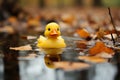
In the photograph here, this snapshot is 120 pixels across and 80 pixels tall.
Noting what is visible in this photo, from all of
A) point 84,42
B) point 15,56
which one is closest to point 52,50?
point 15,56

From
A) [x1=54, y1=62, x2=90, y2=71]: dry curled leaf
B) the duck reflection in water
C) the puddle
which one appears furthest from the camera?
the duck reflection in water

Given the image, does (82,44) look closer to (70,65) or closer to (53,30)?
(53,30)

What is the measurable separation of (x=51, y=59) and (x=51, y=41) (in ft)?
1.40

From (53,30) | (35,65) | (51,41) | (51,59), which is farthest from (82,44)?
(35,65)

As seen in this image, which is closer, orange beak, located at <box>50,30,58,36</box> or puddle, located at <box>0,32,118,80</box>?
puddle, located at <box>0,32,118,80</box>

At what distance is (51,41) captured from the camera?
11.3ft

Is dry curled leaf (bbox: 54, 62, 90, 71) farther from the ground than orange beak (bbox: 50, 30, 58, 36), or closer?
closer

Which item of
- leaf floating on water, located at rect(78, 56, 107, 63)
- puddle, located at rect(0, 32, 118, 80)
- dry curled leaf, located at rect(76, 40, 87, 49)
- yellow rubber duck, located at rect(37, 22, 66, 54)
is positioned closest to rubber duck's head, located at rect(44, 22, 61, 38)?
yellow rubber duck, located at rect(37, 22, 66, 54)

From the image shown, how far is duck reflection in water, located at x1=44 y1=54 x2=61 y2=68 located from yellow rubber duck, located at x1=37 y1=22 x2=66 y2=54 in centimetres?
17

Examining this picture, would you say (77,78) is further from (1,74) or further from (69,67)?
(1,74)

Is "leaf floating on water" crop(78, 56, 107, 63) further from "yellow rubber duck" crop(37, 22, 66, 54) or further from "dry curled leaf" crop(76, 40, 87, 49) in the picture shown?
"dry curled leaf" crop(76, 40, 87, 49)

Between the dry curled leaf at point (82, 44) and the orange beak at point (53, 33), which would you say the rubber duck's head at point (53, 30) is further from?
the dry curled leaf at point (82, 44)

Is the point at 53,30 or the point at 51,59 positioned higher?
the point at 53,30

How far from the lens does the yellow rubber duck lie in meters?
3.30
